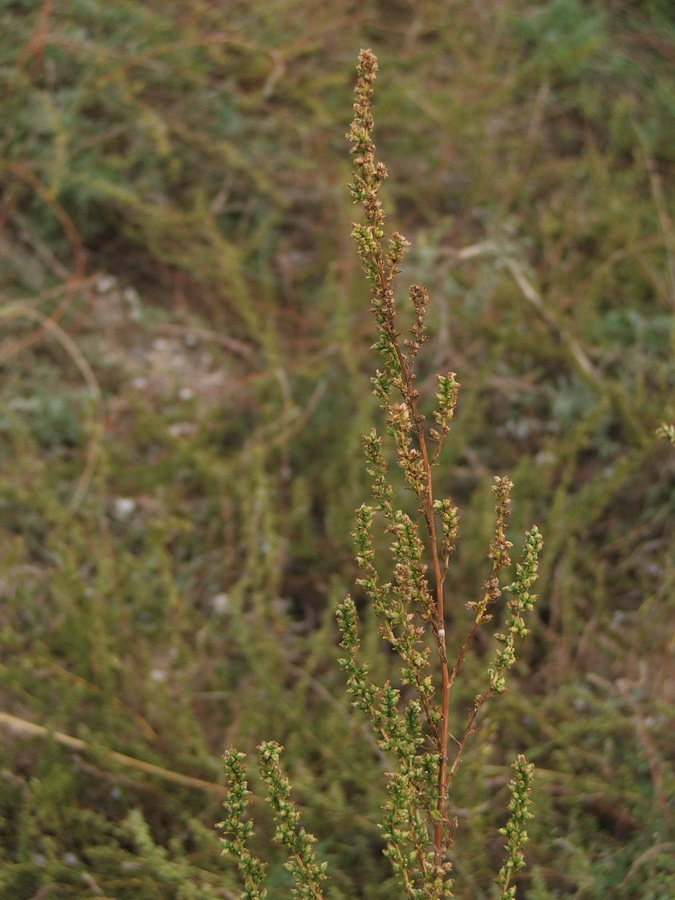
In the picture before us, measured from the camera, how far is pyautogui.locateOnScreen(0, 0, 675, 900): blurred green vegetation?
1854 mm

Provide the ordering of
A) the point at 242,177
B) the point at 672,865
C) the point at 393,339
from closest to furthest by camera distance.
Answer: the point at 393,339
the point at 672,865
the point at 242,177

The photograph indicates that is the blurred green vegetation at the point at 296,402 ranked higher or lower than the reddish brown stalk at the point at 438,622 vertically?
lower

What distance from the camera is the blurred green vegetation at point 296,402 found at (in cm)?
185

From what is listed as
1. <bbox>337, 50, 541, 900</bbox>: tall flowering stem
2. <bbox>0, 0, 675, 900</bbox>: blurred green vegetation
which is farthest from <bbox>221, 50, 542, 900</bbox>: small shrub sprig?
<bbox>0, 0, 675, 900</bbox>: blurred green vegetation

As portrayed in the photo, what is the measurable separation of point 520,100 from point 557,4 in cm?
35

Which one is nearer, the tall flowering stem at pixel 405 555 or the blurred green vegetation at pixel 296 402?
the tall flowering stem at pixel 405 555

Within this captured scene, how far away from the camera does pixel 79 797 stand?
6.34 feet

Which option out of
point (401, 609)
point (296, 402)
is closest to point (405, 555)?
point (401, 609)

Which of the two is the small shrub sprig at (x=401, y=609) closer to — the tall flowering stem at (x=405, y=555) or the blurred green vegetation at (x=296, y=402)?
the tall flowering stem at (x=405, y=555)

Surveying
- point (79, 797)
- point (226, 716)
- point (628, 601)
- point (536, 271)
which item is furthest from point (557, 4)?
point (79, 797)

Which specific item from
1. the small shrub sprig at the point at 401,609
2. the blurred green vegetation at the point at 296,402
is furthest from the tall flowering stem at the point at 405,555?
the blurred green vegetation at the point at 296,402

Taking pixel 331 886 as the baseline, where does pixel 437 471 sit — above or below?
above

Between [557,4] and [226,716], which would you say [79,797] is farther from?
[557,4]

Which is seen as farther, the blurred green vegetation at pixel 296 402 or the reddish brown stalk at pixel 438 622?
the blurred green vegetation at pixel 296 402
